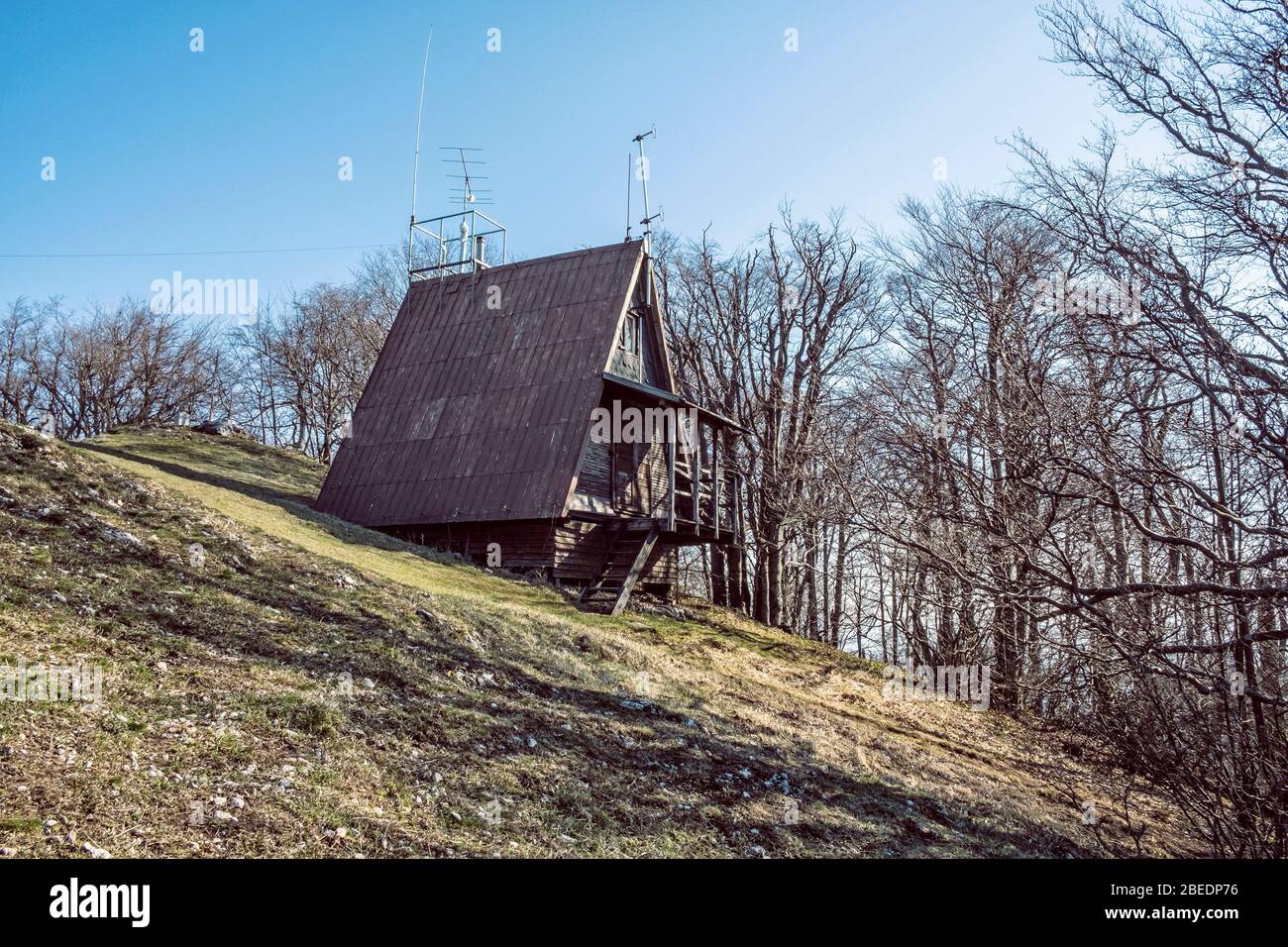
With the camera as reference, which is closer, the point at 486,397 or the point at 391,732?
the point at 391,732

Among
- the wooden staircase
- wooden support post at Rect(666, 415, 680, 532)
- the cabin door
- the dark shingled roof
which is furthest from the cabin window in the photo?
the wooden staircase

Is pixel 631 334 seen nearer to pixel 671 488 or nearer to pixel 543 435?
pixel 543 435

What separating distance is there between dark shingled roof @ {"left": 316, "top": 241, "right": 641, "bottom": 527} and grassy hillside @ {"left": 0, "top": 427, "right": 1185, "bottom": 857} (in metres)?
5.16

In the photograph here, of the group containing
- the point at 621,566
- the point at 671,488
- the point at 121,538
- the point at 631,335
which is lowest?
the point at 621,566

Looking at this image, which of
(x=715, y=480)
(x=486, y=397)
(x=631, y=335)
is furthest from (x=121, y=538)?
(x=715, y=480)

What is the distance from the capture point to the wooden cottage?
19875mm

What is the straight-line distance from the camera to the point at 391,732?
7.59 m

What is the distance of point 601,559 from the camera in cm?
2116

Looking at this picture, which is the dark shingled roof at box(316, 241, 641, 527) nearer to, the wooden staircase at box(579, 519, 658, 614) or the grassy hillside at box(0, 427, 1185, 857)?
the wooden staircase at box(579, 519, 658, 614)

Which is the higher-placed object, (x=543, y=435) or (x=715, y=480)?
(x=543, y=435)

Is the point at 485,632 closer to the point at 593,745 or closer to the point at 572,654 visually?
the point at 572,654

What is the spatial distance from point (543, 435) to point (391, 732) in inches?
504

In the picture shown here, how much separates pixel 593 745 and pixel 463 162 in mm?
20640

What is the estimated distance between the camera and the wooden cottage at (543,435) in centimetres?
1988
